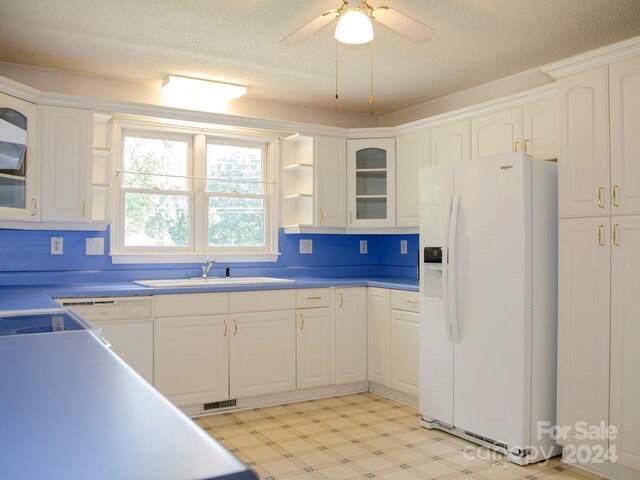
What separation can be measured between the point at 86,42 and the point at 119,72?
0.56 meters

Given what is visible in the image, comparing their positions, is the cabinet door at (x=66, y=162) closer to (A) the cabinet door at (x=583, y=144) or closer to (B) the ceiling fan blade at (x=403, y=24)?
(B) the ceiling fan blade at (x=403, y=24)

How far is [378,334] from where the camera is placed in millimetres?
4152

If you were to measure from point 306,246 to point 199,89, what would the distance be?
1567 millimetres

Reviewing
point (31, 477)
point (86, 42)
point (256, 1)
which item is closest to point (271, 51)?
point (256, 1)

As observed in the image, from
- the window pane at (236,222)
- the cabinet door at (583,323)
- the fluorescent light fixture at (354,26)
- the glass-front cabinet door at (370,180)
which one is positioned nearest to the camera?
the fluorescent light fixture at (354,26)

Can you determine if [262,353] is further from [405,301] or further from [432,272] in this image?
[432,272]

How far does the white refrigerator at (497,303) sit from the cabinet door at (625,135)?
0.40 metres

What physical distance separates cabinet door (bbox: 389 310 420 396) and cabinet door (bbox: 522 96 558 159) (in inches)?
52.6

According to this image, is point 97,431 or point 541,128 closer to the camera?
point 97,431

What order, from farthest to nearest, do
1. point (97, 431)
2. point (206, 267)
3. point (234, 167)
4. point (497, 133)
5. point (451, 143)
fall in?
point (234, 167) < point (206, 267) < point (451, 143) < point (497, 133) < point (97, 431)

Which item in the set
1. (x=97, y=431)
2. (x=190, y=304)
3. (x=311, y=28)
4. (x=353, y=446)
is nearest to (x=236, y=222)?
(x=190, y=304)

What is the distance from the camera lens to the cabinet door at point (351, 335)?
4.16 metres

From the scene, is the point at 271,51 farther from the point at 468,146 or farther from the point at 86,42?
the point at 468,146

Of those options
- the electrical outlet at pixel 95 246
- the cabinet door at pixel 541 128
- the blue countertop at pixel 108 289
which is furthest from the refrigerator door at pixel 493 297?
the electrical outlet at pixel 95 246
